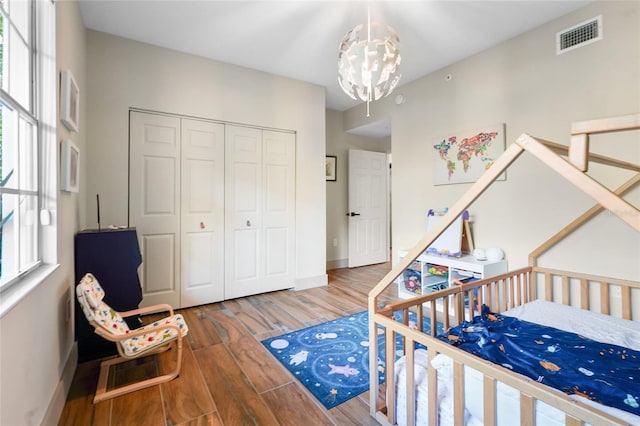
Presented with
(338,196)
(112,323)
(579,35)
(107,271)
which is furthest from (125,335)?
(579,35)

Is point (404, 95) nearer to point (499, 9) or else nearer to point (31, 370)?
point (499, 9)

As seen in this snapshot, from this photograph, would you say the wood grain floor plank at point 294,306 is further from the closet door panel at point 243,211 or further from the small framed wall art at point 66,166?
the small framed wall art at point 66,166

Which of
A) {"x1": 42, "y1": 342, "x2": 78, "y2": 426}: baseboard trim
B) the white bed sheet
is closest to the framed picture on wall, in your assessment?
the white bed sheet

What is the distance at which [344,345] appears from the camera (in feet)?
7.57

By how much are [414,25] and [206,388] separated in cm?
327

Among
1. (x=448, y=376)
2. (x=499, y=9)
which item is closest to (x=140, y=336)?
(x=448, y=376)

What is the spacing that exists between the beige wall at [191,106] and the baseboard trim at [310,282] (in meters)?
0.01

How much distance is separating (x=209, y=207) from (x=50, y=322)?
187cm

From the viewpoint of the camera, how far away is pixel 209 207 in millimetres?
3254

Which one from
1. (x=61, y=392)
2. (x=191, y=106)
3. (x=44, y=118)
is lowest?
(x=61, y=392)

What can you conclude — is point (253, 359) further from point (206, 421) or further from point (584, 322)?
point (584, 322)

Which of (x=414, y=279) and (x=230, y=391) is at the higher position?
(x=414, y=279)

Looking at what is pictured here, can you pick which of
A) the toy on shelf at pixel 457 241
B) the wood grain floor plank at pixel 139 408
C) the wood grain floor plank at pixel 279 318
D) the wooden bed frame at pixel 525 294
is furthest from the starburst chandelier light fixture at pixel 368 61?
the wood grain floor plank at pixel 139 408

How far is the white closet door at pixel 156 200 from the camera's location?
289 centimetres
